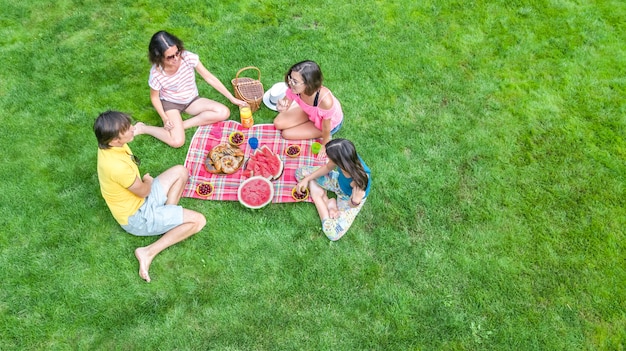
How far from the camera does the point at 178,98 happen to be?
200 inches

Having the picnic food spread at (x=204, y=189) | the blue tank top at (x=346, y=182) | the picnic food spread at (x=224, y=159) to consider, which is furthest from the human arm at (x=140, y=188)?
the blue tank top at (x=346, y=182)

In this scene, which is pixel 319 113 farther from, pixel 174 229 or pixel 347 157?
pixel 174 229

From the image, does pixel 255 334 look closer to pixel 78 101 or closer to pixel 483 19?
pixel 78 101

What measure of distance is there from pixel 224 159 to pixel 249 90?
1.17 meters

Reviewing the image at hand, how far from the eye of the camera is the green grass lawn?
3807 mm

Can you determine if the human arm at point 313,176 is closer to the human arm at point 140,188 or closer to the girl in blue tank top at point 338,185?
the girl in blue tank top at point 338,185

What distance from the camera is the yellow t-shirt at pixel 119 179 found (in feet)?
11.8

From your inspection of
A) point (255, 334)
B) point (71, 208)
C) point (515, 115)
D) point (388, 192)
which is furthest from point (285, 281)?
point (515, 115)

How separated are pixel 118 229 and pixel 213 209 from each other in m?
1.01

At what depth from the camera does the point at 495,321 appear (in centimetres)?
379

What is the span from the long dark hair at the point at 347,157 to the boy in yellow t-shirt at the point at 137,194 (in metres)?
1.62

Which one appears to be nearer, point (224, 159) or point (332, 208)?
point (332, 208)

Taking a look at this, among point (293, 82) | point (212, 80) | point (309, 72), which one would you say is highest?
point (309, 72)

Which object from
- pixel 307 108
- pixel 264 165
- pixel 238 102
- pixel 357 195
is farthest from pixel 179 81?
pixel 357 195
